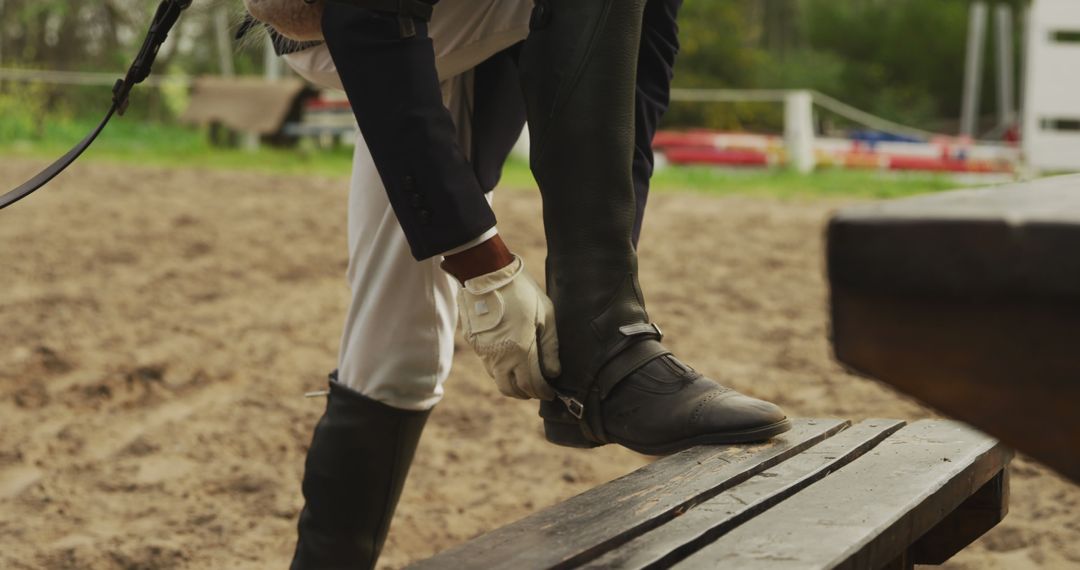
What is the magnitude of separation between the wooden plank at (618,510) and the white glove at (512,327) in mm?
163

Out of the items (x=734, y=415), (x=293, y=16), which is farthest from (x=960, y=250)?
(x=293, y=16)

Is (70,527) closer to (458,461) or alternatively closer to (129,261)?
(458,461)

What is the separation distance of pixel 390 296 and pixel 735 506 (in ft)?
1.93

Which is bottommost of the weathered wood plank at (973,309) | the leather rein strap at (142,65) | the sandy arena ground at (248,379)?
the sandy arena ground at (248,379)

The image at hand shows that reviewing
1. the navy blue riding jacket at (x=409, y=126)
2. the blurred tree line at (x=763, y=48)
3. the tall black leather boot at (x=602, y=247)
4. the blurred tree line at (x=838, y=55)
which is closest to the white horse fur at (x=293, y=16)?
the navy blue riding jacket at (x=409, y=126)

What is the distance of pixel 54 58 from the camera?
1406 centimetres

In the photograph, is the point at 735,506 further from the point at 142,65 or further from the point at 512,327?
the point at 142,65

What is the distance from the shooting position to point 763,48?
2095 centimetres

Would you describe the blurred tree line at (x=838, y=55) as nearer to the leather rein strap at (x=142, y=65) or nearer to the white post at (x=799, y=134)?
the white post at (x=799, y=134)

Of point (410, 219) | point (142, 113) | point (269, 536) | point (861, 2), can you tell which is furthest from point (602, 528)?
point (861, 2)

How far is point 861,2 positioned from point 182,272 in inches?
879

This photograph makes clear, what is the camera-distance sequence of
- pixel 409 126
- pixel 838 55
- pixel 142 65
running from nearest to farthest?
1. pixel 409 126
2. pixel 142 65
3. pixel 838 55

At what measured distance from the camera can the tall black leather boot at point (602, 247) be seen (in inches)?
46.8

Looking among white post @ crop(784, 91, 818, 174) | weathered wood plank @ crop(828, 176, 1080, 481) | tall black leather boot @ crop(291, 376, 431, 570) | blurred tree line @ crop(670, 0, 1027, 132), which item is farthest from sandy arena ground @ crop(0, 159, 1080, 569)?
blurred tree line @ crop(670, 0, 1027, 132)
